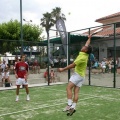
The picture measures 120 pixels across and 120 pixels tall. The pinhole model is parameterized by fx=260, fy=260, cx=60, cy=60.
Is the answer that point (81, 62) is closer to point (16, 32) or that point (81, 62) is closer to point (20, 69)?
point (20, 69)

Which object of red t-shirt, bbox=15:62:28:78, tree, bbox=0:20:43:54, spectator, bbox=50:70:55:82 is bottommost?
spectator, bbox=50:70:55:82

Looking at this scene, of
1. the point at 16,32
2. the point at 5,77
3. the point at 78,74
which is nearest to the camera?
the point at 78,74

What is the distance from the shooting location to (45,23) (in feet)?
177

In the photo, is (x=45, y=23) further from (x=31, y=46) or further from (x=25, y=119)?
(x=25, y=119)

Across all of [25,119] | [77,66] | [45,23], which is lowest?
[25,119]

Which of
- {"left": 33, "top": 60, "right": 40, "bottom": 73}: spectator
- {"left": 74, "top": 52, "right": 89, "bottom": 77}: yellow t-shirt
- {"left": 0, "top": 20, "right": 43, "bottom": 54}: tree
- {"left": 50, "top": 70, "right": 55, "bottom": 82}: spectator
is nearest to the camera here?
{"left": 74, "top": 52, "right": 89, "bottom": 77}: yellow t-shirt

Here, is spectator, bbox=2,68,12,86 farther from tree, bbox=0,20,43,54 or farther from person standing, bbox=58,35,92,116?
tree, bbox=0,20,43,54

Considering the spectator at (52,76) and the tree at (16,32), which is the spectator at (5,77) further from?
the tree at (16,32)

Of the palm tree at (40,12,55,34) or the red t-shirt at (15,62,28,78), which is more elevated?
the palm tree at (40,12,55,34)

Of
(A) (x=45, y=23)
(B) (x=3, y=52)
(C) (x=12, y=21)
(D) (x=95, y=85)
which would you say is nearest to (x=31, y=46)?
(B) (x=3, y=52)

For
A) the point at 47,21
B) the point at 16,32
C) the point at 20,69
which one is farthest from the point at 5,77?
the point at 47,21

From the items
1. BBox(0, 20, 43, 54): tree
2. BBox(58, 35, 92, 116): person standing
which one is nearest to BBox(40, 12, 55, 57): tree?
BBox(0, 20, 43, 54): tree

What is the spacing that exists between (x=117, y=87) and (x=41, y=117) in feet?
25.2

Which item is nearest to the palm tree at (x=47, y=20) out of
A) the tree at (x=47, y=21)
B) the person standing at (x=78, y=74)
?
the tree at (x=47, y=21)
